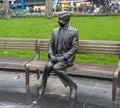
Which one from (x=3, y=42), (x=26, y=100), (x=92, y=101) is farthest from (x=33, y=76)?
(x=92, y=101)

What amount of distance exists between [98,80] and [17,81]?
5.61 ft

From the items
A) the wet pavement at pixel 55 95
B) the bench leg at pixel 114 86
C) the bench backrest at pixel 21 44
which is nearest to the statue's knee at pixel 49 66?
the wet pavement at pixel 55 95

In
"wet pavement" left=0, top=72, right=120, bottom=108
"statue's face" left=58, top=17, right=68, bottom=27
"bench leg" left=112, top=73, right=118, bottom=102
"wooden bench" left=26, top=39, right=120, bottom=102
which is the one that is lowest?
"wet pavement" left=0, top=72, right=120, bottom=108

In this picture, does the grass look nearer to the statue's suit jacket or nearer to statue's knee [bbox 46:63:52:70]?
the statue's suit jacket

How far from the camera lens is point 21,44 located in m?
7.14

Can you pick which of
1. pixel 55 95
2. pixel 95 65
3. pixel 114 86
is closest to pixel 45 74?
pixel 55 95

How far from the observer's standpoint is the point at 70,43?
20.0 feet

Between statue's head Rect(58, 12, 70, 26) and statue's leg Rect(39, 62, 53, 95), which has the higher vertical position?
statue's head Rect(58, 12, 70, 26)

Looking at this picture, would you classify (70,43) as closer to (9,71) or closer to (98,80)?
(98,80)

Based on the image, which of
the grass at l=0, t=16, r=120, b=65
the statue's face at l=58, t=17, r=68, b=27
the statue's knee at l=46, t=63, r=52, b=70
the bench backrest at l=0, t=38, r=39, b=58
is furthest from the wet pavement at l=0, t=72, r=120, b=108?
the grass at l=0, t=16, r=120, b=65

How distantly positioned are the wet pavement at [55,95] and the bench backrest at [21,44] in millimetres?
665

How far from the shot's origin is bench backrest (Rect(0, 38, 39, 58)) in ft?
23.0

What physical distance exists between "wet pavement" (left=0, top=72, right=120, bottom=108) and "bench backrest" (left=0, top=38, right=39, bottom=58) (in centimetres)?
66

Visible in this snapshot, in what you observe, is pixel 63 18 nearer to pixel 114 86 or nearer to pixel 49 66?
pixel 49 66
